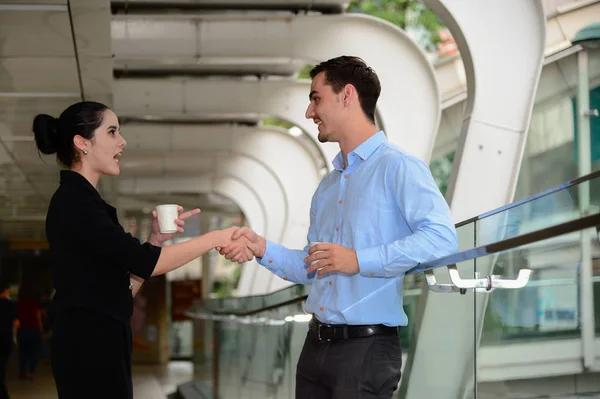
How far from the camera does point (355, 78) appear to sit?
3.09 meters

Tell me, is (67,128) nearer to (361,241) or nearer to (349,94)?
(349,94)

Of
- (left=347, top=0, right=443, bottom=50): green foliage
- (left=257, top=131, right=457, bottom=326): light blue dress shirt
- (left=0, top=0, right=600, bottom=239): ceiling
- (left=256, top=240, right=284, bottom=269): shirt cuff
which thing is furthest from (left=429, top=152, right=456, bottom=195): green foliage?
(left=257, top=131, right=457, bottom=326): light blue dress shirt

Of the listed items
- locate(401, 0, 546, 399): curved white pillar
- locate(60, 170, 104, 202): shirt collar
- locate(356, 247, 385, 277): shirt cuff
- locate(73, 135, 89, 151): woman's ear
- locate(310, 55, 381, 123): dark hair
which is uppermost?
locate(401, 0, 546, 399): curved white pillar

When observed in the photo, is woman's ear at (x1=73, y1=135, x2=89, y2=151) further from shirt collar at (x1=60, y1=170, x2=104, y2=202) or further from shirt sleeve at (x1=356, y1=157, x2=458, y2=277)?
shirt sleeve at (x1=356, y1=157, x2=458, y2=277)

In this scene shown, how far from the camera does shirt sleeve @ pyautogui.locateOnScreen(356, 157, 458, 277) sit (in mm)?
2723

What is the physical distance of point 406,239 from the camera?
8.98 ft

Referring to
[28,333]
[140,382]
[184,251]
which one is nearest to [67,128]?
[184,251]

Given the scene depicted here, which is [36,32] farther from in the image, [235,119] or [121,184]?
[121,184]

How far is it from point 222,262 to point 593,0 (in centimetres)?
2339

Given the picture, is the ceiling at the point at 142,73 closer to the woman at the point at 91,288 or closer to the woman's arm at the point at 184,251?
the woman's arm at the point at 184,251

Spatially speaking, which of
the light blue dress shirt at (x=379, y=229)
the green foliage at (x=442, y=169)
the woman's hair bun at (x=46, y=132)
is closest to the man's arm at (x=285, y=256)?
the light blue dress shirt at (x=379, y=229)

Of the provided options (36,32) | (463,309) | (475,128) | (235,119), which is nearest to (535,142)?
(235,119)

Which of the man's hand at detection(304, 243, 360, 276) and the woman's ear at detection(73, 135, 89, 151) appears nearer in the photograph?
the man's hand at detection(304, 243, 360, 276)

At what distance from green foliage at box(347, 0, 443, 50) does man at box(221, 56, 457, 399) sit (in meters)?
16.0
